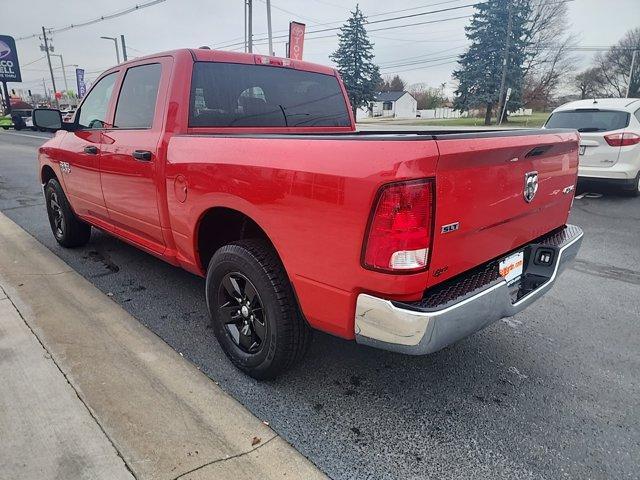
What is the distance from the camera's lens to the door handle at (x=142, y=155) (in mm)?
3074

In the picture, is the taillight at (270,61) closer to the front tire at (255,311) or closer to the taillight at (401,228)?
the front tire at (255,311)

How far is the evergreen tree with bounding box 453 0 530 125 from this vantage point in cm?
3403

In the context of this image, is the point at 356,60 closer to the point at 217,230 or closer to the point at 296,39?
the point at 296,39

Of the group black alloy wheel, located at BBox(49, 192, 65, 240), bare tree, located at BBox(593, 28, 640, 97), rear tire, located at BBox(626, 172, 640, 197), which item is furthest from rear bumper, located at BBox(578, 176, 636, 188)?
bare tree, located at BBox(593, 28, 640, 97)

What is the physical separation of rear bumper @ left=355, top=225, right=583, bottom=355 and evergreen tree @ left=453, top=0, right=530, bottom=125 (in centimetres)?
3718

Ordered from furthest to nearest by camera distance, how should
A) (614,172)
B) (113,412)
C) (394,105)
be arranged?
(394,105), (614,172), (113,412)

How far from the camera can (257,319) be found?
2.58 m

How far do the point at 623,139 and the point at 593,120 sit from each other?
593 millimetres

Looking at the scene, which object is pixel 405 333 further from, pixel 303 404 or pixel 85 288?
pixel 85 288

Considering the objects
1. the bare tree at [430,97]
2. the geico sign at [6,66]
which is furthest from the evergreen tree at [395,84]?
the geico sign at [6,66]

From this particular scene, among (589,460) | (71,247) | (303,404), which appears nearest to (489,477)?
(589,460)

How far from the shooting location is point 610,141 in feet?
23.4

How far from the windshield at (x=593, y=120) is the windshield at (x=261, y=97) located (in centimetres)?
543

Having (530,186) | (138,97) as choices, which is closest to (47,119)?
(138,97)
